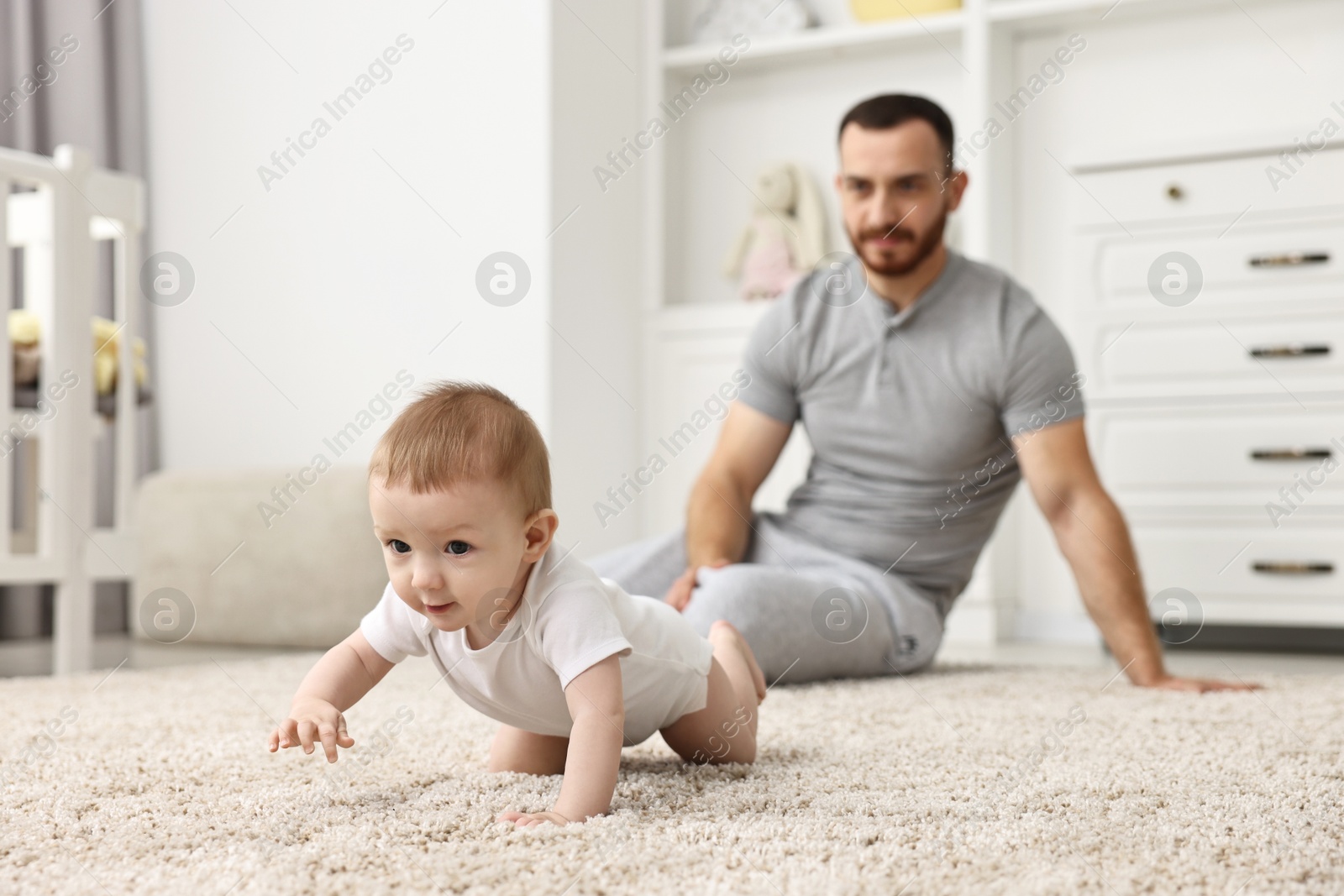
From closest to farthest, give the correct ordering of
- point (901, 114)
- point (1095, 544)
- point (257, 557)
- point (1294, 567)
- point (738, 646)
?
point (738, 646) → point (1095, 544) → point (901, 114) → point (1294, 567) → point (257, 557)

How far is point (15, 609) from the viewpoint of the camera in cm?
266

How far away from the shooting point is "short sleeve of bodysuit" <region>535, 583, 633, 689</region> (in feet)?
2.55

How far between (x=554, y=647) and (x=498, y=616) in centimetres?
5

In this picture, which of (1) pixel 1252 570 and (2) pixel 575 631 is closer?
(2) pixel 575 631

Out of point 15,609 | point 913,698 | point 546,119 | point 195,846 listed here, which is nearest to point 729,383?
point 546,119

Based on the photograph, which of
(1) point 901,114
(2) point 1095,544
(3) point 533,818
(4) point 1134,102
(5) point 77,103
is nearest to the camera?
(3) point 533,818

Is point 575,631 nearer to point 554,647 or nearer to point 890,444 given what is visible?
point 554,647

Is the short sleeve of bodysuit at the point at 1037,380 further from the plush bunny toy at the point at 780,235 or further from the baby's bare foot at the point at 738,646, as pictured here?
the plush bunny toy at the point at 780,235

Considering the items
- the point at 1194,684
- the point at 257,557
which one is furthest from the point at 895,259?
the point at 257,557

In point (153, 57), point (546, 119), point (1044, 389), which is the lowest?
point (1044, 389)

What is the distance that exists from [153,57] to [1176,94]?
2.34 m

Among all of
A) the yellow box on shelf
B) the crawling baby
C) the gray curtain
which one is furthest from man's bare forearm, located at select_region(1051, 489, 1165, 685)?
the gray curtain

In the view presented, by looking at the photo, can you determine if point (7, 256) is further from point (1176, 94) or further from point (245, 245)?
point (1176, 94)

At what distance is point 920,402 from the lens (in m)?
1.66
